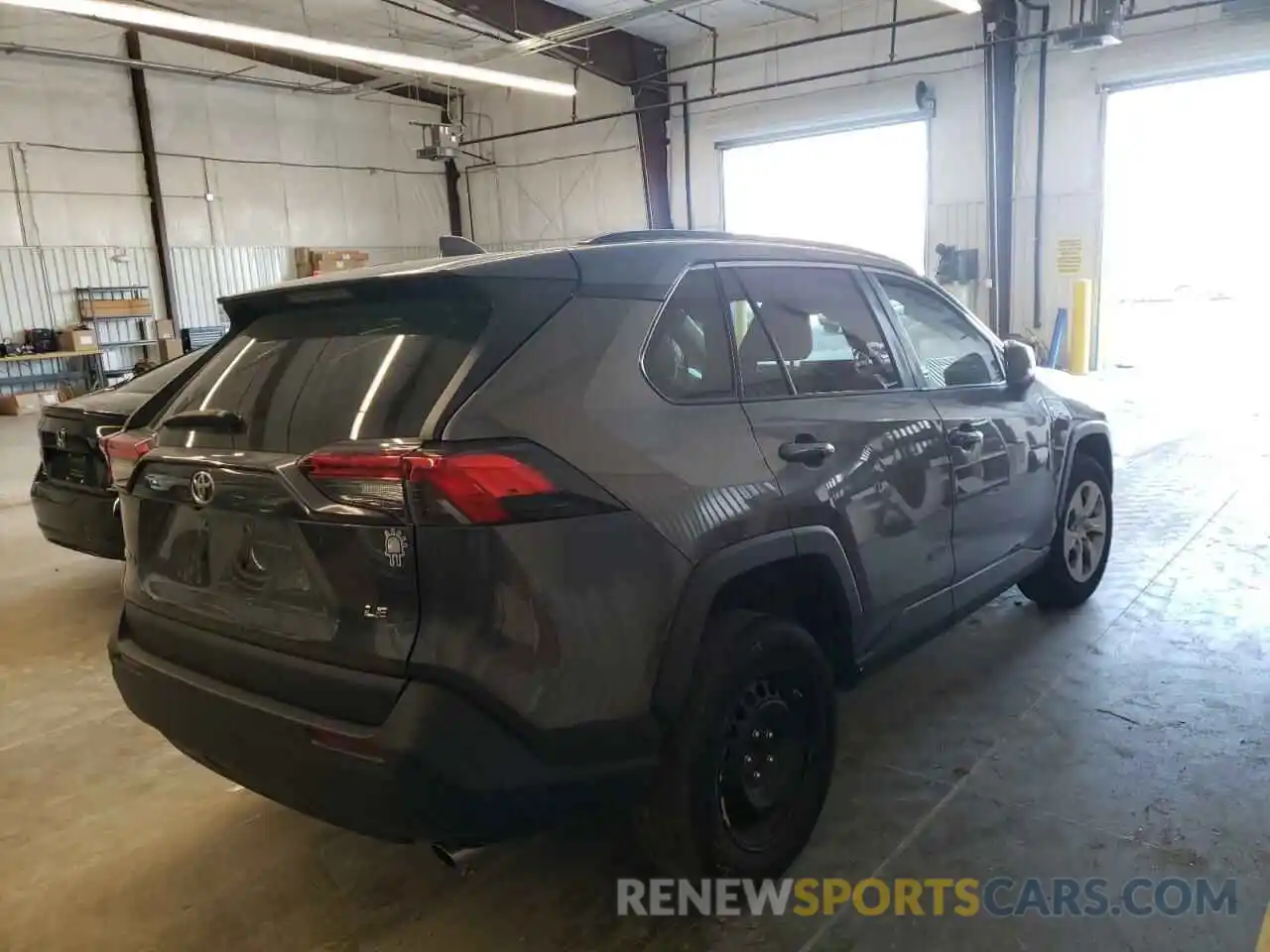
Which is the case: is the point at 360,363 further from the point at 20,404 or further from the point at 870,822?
the point at 20,404

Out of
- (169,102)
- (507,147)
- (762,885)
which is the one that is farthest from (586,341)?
(507,147)

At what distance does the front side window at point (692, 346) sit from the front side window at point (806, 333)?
7 centimetres

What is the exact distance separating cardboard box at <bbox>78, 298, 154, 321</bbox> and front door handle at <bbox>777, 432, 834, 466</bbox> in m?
13.5

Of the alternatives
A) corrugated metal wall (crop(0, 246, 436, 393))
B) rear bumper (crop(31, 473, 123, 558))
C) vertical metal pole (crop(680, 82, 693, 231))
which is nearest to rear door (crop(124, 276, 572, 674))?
rear bumper (crop(31, 473, 123, 558))

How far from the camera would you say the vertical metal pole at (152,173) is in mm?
13453

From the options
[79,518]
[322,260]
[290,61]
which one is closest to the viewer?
[79,518]

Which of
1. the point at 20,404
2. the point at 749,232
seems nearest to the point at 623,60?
the point at 20,404

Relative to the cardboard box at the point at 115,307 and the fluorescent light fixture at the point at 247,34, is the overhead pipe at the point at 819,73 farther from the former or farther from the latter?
the cardboard box at the point at 115,307

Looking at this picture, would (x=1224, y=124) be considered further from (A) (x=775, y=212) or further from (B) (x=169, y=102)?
(B) (x=169, y=102)

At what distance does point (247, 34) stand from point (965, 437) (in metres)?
8.26

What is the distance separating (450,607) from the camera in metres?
1.61

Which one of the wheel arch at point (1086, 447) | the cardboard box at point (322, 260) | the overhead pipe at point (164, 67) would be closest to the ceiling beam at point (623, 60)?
the overhead pipe at point (164, 67)

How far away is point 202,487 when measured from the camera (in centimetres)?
189

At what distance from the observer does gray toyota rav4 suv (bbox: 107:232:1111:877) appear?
5.34 feet
